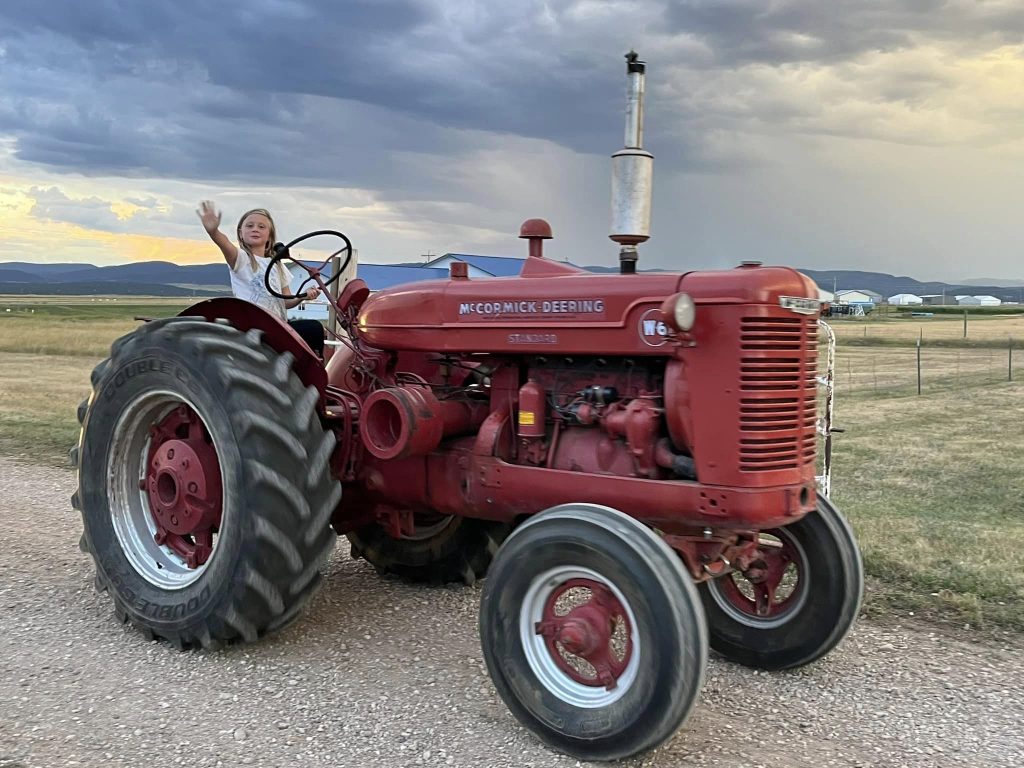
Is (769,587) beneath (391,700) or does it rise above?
above

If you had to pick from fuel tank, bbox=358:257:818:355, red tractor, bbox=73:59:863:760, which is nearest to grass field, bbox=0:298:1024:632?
red tractor, bbox=73:59:863:760

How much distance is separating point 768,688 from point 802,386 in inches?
55.4

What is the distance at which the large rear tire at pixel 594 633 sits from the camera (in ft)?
10.8

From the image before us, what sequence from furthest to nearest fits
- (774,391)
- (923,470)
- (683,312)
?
(923,470), (774,391), (683,312)

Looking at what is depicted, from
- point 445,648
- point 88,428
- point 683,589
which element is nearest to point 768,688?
point 683,589

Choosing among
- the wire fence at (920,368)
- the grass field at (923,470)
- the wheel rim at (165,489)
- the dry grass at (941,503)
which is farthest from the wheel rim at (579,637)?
the wire fence at (920,368)

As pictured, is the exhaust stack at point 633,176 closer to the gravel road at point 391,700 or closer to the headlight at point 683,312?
the headlight at point 683,312

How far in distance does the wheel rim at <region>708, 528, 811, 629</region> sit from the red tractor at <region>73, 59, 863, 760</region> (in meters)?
0.01

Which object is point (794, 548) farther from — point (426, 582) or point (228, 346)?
point (228, 346)

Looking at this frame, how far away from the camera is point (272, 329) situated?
464cm

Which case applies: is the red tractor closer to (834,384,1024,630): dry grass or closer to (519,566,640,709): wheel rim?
(519,566,640,709): wheel rim

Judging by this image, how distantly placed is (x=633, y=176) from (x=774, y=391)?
110cm

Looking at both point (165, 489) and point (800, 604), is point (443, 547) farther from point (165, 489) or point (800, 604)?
point (800, 604)

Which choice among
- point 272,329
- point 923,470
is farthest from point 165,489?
point 923,470
